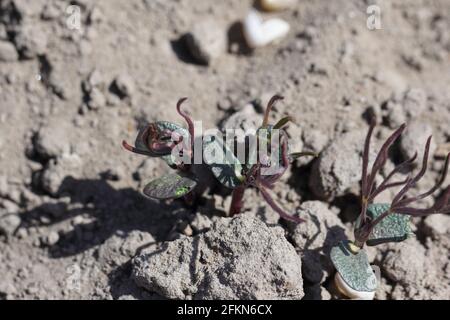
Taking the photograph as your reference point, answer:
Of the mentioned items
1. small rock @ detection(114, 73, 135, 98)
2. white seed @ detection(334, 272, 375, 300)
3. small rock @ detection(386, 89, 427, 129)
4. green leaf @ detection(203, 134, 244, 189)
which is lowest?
white seed @ detection(334, 272, 375, 300)

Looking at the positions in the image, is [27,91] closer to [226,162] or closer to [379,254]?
[226,162]

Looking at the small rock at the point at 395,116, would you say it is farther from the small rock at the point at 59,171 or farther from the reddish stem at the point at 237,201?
the small rock at the point at 59,171

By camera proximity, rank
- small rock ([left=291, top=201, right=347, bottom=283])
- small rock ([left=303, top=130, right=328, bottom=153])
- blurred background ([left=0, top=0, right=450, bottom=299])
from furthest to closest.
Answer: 1. small rock ([left=303, top=130, right=328, bottom=153])
2. blurred background ([left=0, top=0, right=450, bottom=299])
3. small rock ([left=291, top=201, right=347, bottom=283])

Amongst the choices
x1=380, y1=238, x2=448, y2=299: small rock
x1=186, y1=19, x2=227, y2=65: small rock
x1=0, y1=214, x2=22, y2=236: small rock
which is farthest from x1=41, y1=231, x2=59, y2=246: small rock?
x1=380, y1=238, x2=448, y2=299: small rock

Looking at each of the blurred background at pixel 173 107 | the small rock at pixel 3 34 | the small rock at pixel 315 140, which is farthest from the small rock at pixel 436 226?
the small rock at pixel 3 34

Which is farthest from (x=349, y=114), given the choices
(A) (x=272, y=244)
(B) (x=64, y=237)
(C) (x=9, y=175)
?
(C) (x=9, y=175)

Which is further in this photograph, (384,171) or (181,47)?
(181,47)

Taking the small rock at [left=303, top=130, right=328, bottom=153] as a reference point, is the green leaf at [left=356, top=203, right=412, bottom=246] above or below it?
below

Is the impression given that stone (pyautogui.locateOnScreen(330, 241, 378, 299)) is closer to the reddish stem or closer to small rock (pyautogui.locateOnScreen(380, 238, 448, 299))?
small rock (pyautogui.locateOnScreen(380, 238, 448, 299))
